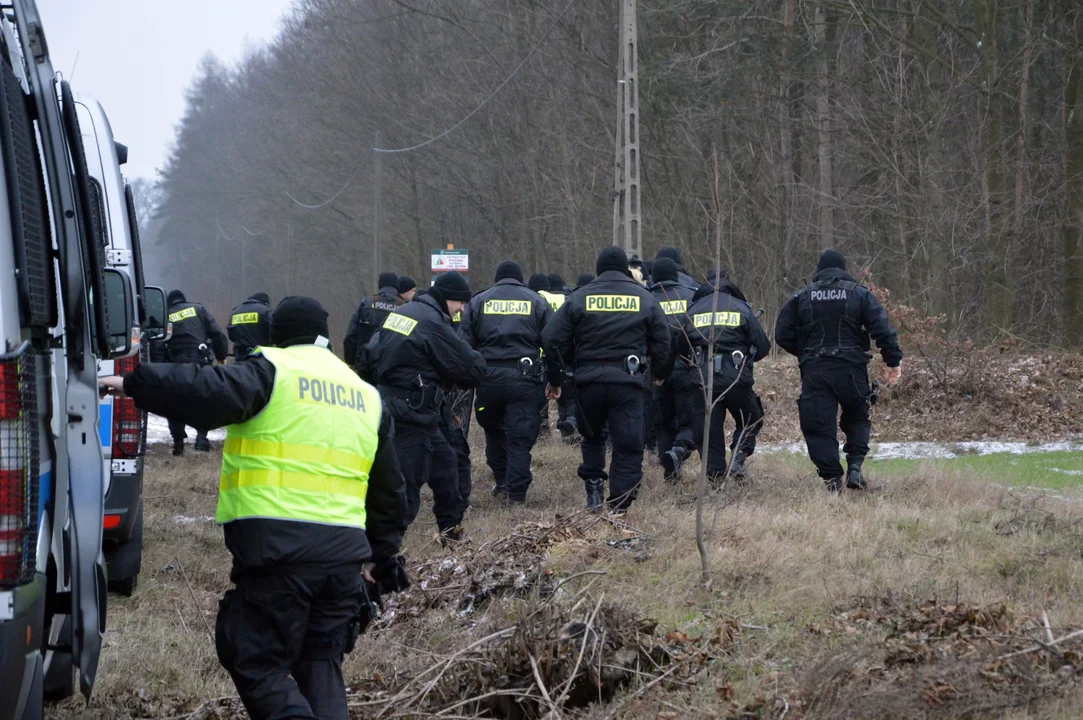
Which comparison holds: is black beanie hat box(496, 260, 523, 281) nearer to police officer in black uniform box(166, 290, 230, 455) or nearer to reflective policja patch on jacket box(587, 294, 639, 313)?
reflective policja patch on jacket box(587, 294, 639, 313)

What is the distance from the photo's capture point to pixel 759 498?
31.0ft

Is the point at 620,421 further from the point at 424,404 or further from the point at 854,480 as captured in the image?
the point at 854,480

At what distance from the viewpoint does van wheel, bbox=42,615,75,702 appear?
12.5 ft

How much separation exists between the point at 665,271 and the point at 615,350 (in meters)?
2.29

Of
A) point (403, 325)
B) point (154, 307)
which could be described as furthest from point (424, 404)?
point (154, 307)

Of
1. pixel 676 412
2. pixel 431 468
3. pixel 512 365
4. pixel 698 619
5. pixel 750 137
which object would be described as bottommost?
pixel 698 619

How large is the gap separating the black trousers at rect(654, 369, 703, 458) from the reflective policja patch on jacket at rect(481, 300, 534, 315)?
5.10 ft

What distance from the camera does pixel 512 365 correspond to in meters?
10.1

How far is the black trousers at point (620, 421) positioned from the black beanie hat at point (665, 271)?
2.23 metres

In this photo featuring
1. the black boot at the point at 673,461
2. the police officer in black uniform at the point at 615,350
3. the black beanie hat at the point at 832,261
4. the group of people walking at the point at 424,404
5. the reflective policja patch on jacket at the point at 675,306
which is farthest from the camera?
the reflective policja patch on jacket at the point at 675,306

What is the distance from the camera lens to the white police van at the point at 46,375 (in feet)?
10.4

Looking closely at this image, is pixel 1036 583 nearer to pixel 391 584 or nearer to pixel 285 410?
pixel 391 584

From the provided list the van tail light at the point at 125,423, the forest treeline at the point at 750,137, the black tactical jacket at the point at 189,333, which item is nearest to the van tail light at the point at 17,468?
the van tail light at the point at 125,423

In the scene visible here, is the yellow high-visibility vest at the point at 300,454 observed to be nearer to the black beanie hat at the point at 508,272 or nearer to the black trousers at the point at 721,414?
the black trousers at the point at 721,414
